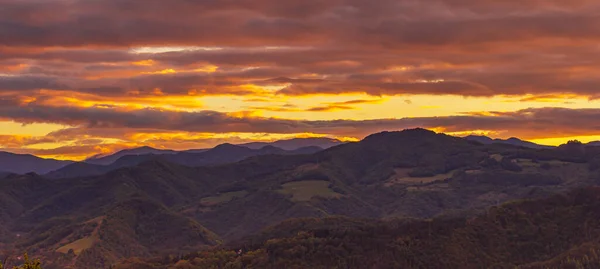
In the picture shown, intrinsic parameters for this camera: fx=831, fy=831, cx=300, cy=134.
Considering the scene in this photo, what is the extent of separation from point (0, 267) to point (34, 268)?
333 inches

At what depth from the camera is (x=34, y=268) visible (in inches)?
5182

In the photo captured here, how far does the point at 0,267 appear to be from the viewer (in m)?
136
